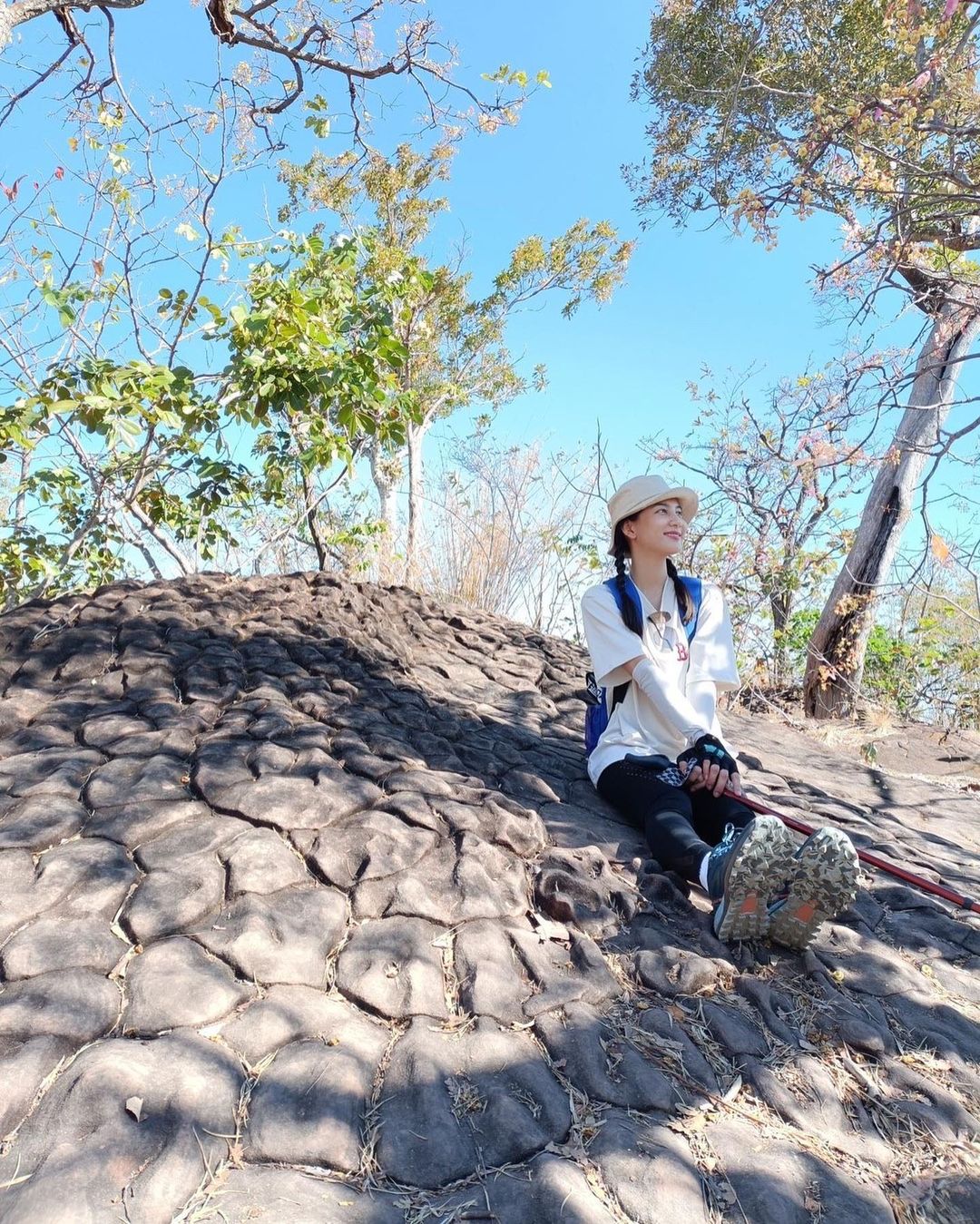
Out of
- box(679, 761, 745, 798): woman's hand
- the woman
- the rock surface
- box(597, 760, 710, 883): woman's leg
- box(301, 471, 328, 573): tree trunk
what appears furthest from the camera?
box(301, 471, 328, 573): tree trunk

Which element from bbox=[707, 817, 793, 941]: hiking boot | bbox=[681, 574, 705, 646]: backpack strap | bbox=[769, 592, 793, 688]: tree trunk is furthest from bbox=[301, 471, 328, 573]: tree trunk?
bbox=[769, 592, 793, 688]: tree trunk

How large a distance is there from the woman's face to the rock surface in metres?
0.81

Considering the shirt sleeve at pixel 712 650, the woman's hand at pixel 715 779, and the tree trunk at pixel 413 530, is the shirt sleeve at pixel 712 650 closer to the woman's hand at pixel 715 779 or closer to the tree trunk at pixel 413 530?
the woman's hand at pixel 715 779

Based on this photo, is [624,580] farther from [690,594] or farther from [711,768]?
[711,768]

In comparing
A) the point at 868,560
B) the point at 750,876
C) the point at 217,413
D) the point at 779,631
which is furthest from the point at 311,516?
the point at 868,560

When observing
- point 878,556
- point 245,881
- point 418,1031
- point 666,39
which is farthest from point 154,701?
point 666,39

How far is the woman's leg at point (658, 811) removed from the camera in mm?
2199

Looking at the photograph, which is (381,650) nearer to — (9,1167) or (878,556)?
(9,1167)

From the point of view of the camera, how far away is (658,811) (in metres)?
2.35

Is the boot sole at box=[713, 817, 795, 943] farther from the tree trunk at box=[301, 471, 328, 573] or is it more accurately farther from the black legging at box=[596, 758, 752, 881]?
the tree trunk at box=[301, 471, 328, 573]

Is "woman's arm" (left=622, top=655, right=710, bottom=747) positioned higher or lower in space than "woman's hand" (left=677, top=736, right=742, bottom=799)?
higher

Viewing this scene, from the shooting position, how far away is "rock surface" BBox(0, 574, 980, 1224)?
4.28 ft

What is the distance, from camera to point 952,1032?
6.46 feet

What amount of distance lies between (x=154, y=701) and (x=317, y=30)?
156 inches
